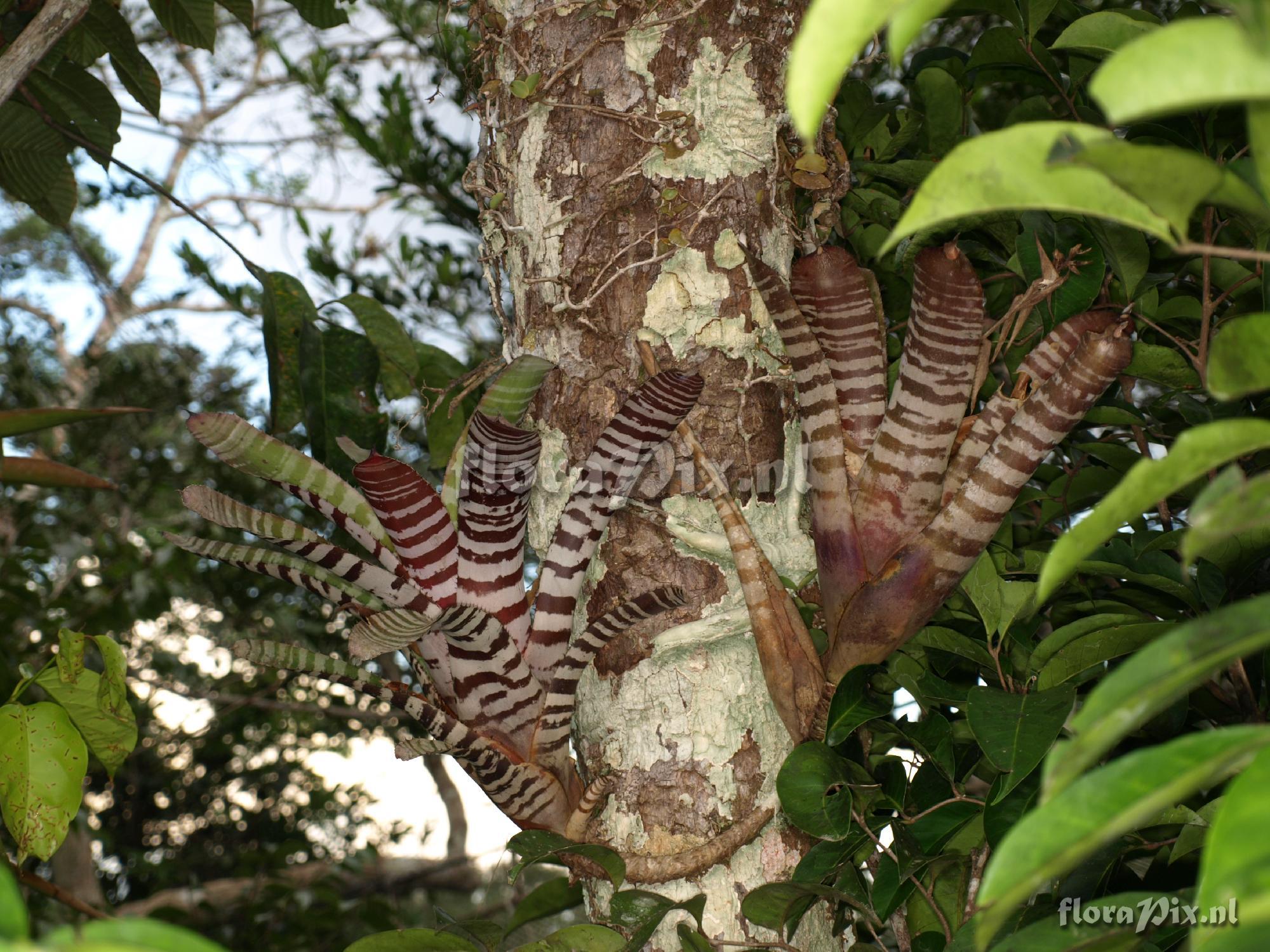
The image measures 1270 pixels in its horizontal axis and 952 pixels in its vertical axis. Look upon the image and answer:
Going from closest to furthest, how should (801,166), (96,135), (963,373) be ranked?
(963,373)
(801,166)
(96,135)

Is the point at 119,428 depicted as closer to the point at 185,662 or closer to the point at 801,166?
the point at 185,662

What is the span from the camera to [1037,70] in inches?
34.4

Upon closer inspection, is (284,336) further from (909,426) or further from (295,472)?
(909,426)

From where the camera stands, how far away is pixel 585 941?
2.27 feet

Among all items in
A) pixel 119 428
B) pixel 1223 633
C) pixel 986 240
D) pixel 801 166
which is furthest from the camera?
pixel 119 428

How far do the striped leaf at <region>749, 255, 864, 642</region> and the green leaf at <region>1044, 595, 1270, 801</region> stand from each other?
0.39 metres

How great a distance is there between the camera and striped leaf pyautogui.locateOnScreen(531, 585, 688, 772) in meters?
0.67

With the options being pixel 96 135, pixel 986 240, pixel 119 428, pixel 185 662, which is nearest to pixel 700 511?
pixel 986 240

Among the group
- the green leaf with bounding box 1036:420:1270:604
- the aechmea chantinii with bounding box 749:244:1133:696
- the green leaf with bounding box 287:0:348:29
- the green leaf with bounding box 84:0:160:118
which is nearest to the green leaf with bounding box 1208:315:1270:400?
the green leaf with bounding box 1036:420:1270:604

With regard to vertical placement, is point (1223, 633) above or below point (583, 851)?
above

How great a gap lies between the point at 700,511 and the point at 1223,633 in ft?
1.55

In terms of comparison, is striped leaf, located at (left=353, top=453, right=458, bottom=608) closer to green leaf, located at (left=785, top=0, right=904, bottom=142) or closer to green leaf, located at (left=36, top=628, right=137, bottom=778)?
green leaf, located at (left=36, top=628, right=137, bottom=778)

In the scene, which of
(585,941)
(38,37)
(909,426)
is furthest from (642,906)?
(38,37)

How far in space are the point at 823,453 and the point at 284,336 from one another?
59 centimetres
